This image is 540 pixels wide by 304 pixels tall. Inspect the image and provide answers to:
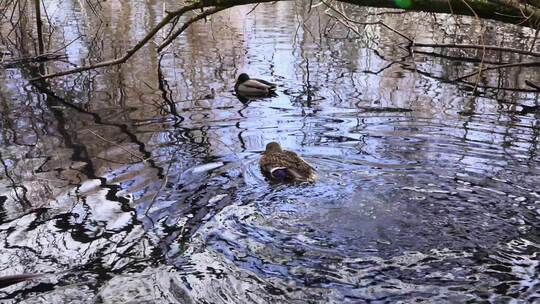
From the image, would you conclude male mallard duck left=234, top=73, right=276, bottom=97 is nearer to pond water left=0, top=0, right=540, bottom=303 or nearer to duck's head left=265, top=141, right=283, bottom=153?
pond water left=0, top=0, right=540, bottom=303

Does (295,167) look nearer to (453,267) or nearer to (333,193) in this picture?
(333,193)

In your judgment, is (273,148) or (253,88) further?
(253,88)

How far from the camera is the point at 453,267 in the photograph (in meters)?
3.89

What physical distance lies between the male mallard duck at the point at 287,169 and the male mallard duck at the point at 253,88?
3261mm

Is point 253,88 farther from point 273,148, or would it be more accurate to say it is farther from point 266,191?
point 266,191

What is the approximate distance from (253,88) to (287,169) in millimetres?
3690

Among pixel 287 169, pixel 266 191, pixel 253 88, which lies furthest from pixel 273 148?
pixel 253 88

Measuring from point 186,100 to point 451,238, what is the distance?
5.31 m

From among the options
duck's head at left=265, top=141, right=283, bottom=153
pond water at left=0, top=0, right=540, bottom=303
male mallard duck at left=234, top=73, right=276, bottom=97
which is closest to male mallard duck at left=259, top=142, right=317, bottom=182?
pond water at left=0, top=0, right=540, bottom=303

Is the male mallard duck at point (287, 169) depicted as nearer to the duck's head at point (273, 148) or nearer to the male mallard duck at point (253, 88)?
the duck's head at point (273, 148)

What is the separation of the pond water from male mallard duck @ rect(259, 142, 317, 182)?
0.14 meters

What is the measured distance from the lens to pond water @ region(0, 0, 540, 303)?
12.3 ft

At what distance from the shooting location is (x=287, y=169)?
18.4 ft

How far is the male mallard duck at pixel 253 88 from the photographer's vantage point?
9.02 meters
